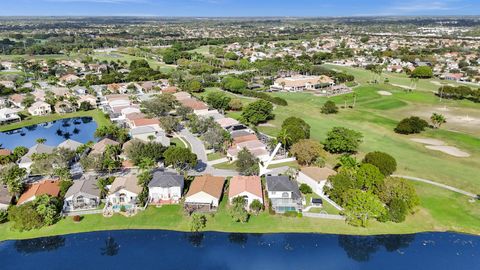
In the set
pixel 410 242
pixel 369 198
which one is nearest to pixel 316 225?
pixel 369 198

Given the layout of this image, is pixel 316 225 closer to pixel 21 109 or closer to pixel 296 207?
pixel 296 207

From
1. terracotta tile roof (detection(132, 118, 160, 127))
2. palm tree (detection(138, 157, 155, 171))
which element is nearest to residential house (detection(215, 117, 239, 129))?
terracotta tile roof (detection(132, 118, 160, 127))

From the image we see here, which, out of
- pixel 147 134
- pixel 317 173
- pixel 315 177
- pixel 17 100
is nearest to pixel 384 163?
pixel 317 173

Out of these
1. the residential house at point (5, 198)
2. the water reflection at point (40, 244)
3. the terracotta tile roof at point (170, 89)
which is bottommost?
the water reflection at point (40, 244)

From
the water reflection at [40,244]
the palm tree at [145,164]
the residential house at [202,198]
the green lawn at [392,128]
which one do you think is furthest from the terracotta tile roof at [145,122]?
the water reflection at [40,244]

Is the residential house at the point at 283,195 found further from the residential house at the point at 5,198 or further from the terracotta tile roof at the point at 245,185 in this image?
the residential house at the point at 5,198

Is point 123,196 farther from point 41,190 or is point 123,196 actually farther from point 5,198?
point 5,198
